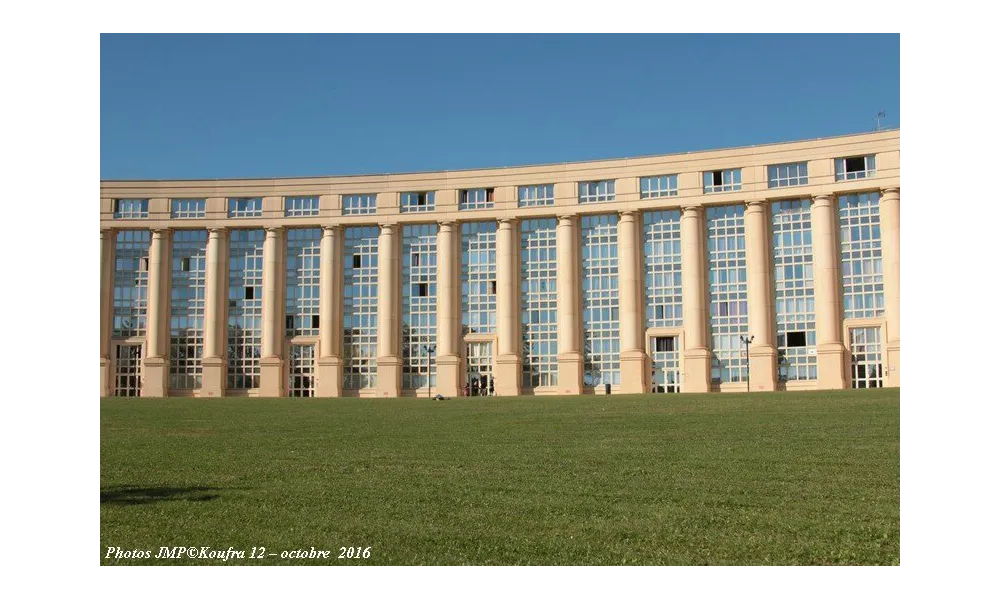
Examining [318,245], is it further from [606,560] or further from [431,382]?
[606,560]

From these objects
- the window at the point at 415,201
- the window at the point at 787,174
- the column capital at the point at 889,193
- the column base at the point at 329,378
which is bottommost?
the column base at the point at 329,378

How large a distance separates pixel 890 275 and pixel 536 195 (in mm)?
27115

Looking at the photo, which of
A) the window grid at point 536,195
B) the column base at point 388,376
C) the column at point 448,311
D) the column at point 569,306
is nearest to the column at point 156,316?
the column base at point 388,376

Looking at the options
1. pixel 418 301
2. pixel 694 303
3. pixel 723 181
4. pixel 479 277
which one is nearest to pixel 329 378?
pixel 418 301

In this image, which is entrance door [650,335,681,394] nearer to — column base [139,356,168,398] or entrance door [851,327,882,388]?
entrance door [851,327,882,388]

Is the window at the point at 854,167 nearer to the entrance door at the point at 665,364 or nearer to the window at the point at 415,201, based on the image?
the entrance door at the point at 665,364

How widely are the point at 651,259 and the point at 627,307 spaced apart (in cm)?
448

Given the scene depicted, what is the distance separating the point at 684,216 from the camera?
67125mm

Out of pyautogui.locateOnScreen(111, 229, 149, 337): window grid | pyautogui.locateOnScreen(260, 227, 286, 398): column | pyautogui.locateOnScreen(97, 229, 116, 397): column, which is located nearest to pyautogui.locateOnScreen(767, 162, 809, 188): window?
pyautogui.locateOnScreen(260, 227, 286, 398): column

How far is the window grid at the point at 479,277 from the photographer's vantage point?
2810 inches

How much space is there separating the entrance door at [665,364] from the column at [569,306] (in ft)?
19.0

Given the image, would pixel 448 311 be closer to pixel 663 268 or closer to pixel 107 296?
pixel 663 268

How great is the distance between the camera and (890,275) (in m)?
62.6
